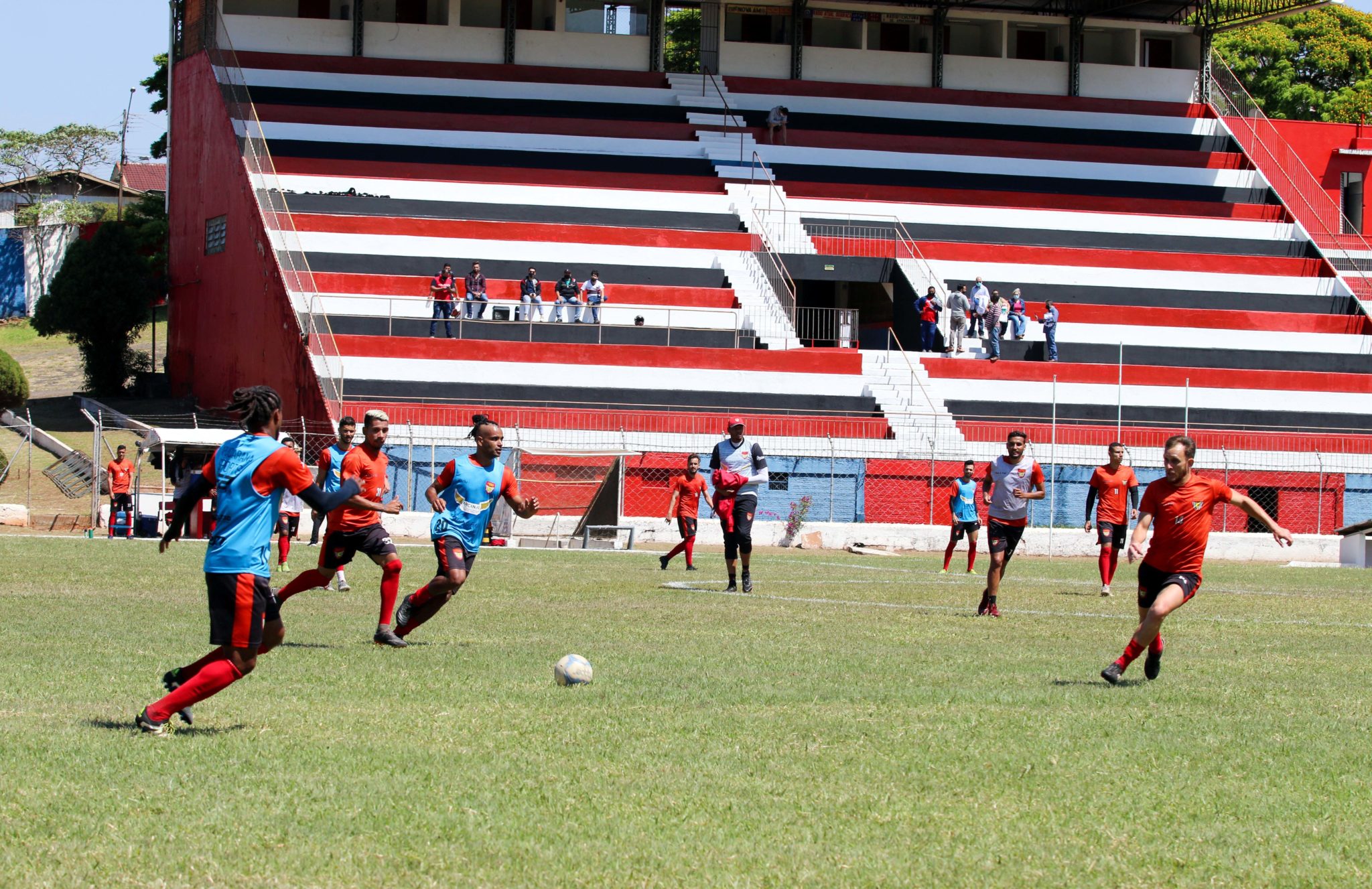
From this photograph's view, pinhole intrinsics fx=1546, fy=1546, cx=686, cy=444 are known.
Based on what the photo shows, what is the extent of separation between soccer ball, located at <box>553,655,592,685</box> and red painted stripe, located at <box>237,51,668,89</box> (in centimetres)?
3978

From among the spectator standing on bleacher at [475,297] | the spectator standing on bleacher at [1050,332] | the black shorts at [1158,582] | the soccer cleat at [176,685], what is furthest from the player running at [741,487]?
the spectator standing on bleacher at [1050,332]

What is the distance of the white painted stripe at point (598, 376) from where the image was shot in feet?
113

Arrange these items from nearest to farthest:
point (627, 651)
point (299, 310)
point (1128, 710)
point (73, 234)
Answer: point (1128, 710) → point (627, 651) → point (299, 310) → point (73, 234)

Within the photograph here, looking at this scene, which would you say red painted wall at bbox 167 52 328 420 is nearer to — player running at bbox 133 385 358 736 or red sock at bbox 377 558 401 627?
red sock at bbox 377 558 401 627

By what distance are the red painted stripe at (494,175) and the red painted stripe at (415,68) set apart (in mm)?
5201

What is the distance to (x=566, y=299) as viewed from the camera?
3738 centimetres

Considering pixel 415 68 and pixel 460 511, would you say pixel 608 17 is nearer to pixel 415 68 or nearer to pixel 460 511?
pixel 415 68

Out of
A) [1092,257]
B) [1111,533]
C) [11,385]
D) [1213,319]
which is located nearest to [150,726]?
[1111,533]

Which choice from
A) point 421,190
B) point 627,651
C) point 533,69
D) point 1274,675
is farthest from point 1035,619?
point 533,69

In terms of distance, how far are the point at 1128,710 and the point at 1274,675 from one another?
253 cm

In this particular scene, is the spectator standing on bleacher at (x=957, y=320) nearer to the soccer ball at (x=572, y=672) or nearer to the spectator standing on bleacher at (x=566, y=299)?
the spectator standing on bleacher at (x=566, y=299)

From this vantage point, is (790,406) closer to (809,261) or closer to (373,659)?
(809,261)

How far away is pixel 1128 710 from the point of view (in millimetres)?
9305

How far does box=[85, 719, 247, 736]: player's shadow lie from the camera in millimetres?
8000
